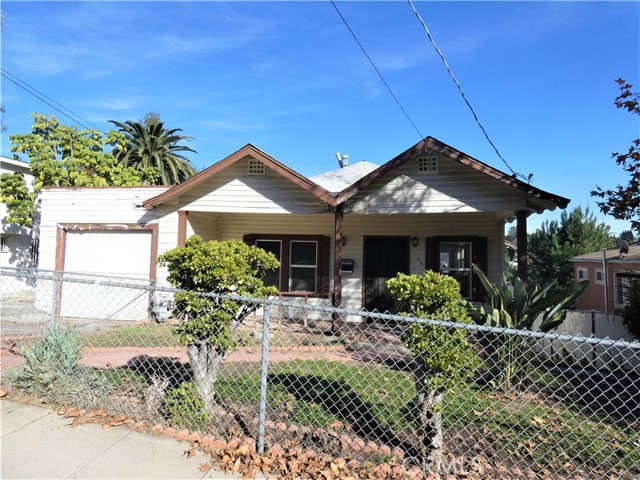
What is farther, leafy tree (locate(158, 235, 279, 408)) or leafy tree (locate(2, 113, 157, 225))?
leafy tree (locate(2, 113, 157, 225))

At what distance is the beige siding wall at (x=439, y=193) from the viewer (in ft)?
27.8

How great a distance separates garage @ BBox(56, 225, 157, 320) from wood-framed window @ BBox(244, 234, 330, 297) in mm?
2785

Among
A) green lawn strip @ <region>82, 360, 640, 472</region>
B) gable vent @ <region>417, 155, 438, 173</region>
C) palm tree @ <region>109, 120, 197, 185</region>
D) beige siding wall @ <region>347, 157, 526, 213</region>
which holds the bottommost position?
green lawn strip @ <region>82, 360, 640, 472</region>

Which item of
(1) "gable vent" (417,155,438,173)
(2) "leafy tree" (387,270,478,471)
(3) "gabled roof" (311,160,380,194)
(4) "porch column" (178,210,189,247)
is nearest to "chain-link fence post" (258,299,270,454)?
(2) "leafy tree" (387,270,478,471)

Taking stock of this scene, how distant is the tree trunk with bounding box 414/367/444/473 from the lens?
3148mm

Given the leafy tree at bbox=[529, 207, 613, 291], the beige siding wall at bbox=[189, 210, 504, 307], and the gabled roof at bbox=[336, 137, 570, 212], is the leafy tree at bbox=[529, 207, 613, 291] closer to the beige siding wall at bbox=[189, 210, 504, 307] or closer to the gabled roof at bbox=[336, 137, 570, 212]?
the beige siding wall at bbox=[189, 210, 504, 307]

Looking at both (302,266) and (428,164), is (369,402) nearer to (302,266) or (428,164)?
(428,164)

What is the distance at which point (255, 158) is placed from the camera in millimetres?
9375

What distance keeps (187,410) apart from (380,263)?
26.3 ft

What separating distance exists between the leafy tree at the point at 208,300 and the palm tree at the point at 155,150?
25.0m

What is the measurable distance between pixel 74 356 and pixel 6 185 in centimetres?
1426

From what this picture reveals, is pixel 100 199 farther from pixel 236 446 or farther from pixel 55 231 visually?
pixel 236 446

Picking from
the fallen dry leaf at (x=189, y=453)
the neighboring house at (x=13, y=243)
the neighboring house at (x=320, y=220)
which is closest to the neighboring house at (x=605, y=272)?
the neighboring house at (x=320, y=220)

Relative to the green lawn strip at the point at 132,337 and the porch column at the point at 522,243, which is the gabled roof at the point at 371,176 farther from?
the green lawn strip at the point at 132,337
